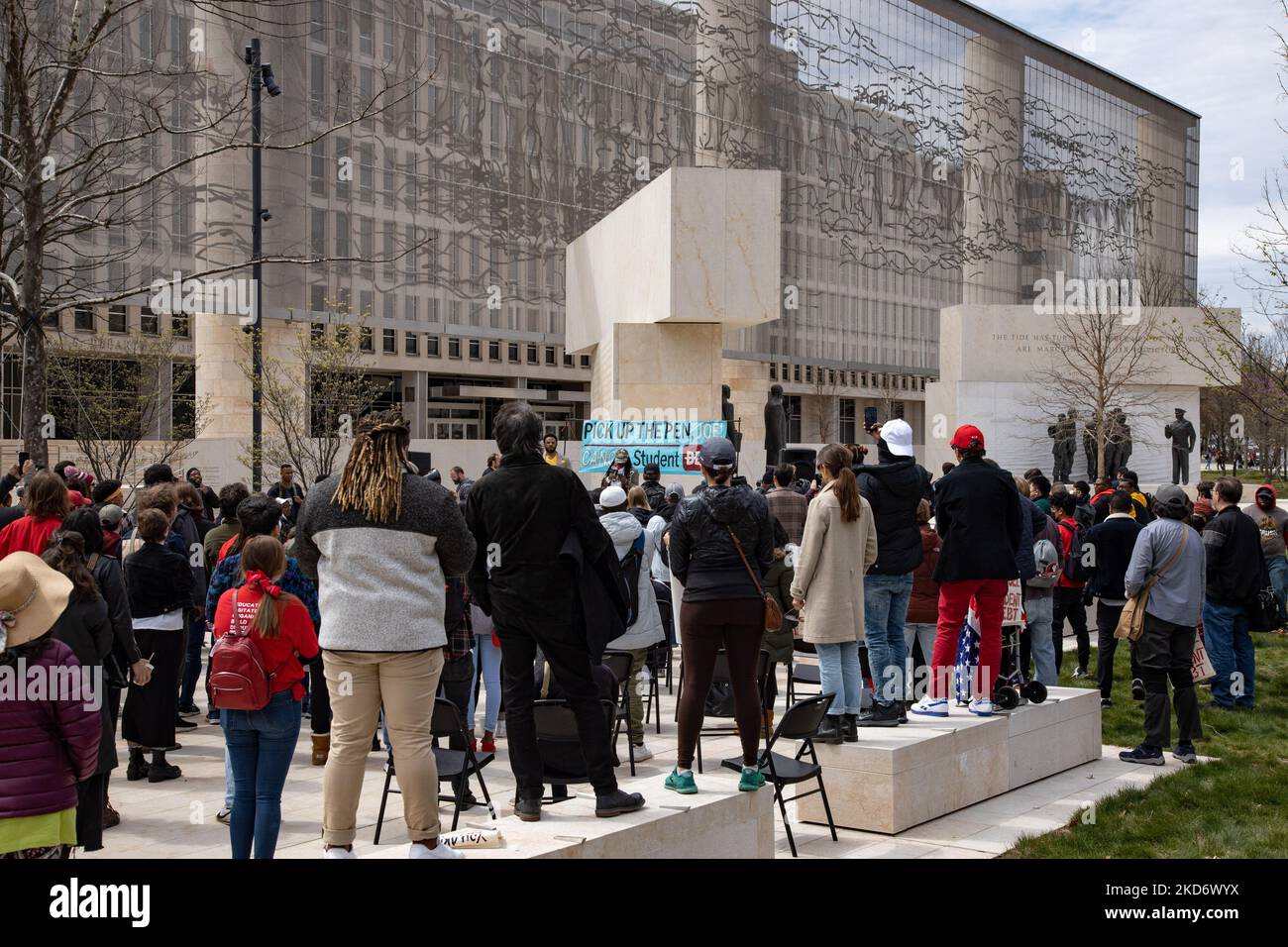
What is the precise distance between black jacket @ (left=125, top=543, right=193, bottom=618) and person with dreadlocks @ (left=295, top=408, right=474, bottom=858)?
4.13 metres

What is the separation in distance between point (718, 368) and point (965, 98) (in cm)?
5910

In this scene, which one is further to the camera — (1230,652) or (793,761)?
(1230,652)

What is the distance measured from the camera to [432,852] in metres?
4.85

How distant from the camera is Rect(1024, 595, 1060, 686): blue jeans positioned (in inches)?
419

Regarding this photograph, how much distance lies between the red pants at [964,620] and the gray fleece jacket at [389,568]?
4072mm

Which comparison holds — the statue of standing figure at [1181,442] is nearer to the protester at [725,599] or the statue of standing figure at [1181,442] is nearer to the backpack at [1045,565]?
the backpack at [1045,565]

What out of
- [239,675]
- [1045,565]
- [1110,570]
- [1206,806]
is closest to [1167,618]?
[1045,565]

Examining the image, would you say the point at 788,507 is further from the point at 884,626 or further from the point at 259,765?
the point at 259,765

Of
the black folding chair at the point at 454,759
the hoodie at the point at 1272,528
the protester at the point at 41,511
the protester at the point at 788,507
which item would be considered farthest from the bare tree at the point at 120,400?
the hoodie at the point at 1272,528

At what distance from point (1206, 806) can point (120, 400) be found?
30629 mm

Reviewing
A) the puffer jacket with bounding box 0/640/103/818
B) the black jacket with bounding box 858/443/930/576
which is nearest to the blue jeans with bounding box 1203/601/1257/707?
the black jacket with bounding box 858/443/930/576

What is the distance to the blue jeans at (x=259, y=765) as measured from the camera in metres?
5.66
